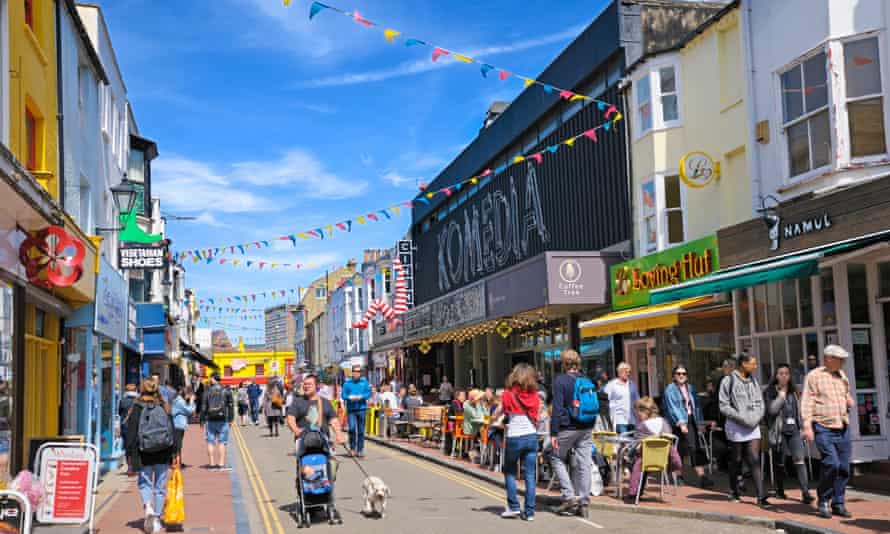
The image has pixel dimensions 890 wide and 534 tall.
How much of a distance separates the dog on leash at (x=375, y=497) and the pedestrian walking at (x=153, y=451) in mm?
2339

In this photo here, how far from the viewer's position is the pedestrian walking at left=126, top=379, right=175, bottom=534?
Result: 1051 centimetres

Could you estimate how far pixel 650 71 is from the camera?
778 inches

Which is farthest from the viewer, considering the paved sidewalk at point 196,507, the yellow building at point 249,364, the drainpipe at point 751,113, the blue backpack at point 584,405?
the yellow building at point 249,364

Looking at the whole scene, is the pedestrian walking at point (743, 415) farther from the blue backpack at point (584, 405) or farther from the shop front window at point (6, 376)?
the shop front window at point (6, 376)

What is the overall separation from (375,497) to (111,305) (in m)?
8.24

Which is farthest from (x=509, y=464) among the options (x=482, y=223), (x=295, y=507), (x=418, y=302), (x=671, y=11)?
(x=418, y=302)

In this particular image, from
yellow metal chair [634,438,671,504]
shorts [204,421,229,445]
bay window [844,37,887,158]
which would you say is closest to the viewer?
yellow metal chair [634,438,671,504]

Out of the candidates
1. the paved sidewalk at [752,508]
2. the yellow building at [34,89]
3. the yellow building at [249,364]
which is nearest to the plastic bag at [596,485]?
the paved sidewalk at [752,508]

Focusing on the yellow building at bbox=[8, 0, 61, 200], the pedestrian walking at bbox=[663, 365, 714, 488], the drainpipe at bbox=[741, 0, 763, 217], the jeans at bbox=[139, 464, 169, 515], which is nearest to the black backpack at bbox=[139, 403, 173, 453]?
the jeans at bbox=[139, 464, 169, 515]

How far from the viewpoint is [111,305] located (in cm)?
1720

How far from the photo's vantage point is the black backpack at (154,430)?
10484mm

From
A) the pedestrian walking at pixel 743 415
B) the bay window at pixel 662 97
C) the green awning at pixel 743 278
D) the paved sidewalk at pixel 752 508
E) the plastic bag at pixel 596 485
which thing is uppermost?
the bay window at pixel 662 97

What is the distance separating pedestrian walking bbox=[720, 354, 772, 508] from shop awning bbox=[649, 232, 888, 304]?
4.28ft

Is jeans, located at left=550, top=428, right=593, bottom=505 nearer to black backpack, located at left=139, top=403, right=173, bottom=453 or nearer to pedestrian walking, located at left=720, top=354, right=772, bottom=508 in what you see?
pedestrian walking, located at left=720, top=354, right=772, bottom=508
